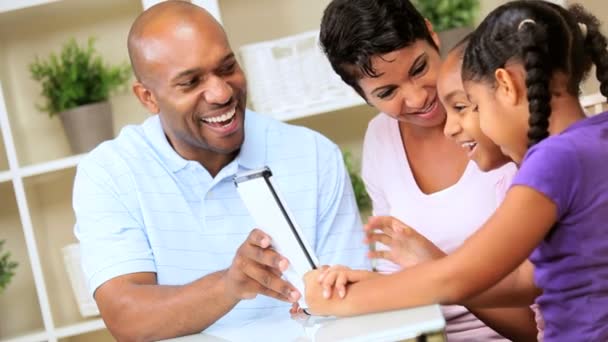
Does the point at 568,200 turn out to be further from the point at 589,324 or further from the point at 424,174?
the point at 424,174

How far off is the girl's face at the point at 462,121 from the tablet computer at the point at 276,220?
0.35 m

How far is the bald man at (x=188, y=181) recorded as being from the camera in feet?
6.28

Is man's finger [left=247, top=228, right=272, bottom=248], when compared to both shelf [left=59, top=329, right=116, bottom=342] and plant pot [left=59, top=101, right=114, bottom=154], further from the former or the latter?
shelf [left=59, top=329, right=116, bottom=342]

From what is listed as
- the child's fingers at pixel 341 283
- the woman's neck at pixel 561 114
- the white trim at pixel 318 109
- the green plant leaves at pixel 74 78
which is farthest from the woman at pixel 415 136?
the green plant leaves at pixel 74 78

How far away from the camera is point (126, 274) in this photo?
1.86 meters

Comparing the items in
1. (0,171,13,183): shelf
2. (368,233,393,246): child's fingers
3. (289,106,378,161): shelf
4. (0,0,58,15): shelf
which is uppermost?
(0,0,58,15): shelf

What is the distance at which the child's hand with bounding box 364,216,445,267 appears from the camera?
62.1 inches

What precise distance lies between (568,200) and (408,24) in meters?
0.64

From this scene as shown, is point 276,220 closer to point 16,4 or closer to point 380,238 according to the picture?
point 380,238

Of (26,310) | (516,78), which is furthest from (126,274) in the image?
(26,310)

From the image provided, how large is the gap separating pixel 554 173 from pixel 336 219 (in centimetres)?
83

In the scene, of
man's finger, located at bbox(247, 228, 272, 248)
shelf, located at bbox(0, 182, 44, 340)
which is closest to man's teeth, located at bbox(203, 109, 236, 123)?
man's finger, located at bbox(247, 228, 272, 248)

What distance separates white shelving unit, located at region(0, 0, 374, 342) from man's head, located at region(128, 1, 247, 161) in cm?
109

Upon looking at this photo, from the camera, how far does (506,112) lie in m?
1.48
